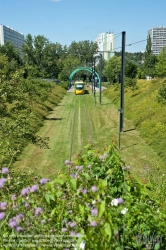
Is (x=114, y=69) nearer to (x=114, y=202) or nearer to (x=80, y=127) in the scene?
(x=80, y=127)

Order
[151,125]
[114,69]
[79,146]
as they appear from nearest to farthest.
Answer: [79,146] < [151,125] < [114,69]

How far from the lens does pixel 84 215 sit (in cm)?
271

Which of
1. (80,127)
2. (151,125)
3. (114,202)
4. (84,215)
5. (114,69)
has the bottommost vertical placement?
(80,127)

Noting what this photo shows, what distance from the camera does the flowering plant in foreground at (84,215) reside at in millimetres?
2341

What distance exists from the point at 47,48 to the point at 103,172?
9824 centimetres

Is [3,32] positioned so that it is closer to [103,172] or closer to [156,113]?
[156,113]

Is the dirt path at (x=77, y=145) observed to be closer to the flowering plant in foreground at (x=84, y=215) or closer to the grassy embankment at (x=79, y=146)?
the grassy embankment at (x=79, y=146)

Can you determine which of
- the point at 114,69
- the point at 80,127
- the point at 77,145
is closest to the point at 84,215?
the point at 77,145

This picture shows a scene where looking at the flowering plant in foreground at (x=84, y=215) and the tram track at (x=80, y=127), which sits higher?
the flowering plant in foreground at (x=84, y=215)

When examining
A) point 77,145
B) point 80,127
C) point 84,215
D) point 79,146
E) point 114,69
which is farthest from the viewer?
point 114,69

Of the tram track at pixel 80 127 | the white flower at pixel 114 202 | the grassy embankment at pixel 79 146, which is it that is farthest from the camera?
the tram track at pixel 80 127

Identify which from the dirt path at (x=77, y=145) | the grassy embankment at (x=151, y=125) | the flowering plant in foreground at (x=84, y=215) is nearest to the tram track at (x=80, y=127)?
the dirt path at (x=77, y=145)

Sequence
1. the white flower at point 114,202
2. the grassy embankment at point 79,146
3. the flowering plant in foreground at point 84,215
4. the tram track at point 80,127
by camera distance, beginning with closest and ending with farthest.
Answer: the flowering plant in foreground at point 84,215
the white flower at point 114,202
the grassy embankment at point 79,146
the tram track at point 80,127

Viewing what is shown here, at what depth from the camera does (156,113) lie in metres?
22.0
